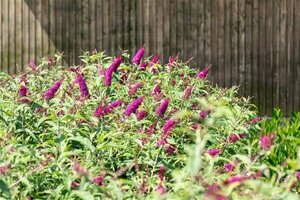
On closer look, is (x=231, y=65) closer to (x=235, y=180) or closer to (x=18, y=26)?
(x=18, y=26)

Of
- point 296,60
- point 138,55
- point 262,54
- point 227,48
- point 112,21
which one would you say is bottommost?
point 296,60

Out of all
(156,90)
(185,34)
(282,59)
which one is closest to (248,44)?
(282,59)

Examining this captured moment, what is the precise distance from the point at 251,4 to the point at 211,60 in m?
1.07

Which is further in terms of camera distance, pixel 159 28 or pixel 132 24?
pixel 159 28

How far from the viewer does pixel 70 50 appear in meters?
12.5

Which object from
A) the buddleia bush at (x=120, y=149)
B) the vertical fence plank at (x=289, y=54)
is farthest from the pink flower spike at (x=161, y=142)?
the vertical fence plank at (x=289, y=54)

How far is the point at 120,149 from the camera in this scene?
4383 millimetres

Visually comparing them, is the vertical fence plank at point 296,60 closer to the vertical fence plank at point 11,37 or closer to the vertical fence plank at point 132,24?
the vertical fence plank at point 132,24

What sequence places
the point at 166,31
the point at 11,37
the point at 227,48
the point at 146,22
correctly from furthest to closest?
the point at 227,48
the point at 166,31
the point at 146,22
the point at 11,37

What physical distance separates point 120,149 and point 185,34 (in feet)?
27.9

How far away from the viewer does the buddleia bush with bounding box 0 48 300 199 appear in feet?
9.30

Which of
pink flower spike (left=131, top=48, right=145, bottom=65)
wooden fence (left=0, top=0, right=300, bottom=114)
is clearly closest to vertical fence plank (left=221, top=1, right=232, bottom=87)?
wooden fence (left=0, top=0, right=300, bottom=114)

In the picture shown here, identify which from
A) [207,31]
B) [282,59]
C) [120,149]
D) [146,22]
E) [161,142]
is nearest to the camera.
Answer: [161,142]

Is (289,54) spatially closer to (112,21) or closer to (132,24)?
(132,24)
